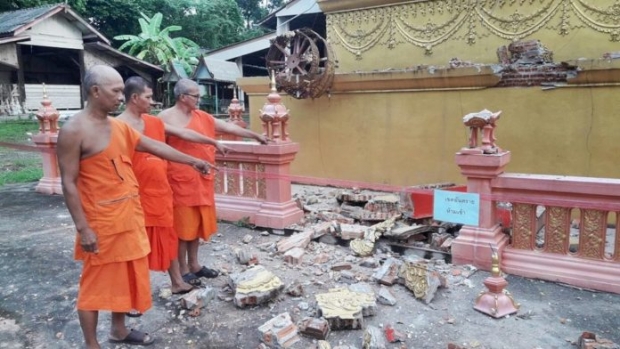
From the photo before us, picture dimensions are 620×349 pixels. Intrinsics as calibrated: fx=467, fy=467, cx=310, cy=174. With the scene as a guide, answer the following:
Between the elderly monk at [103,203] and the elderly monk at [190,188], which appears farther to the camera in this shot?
the elderly monk at [190,188]

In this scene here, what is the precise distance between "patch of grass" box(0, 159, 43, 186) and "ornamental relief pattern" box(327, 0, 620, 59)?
6911mm

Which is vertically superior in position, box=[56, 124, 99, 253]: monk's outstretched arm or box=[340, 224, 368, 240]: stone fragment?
box=[56, 124, 99, 253]: monk's outstretched arm

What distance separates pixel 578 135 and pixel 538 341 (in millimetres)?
4022

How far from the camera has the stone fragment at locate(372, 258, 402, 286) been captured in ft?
13.1

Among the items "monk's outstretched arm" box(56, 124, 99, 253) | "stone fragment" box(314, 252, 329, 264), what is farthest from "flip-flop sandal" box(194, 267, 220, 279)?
"monk's outstretched arm" box(56, 124, 99, 253)

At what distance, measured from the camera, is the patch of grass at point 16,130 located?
13500 mm

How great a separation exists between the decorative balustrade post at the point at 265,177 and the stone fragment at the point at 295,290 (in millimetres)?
1699

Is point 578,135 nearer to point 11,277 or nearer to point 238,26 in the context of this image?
point 11,277

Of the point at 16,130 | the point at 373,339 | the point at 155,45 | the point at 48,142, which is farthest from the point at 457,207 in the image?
the point at 155,45

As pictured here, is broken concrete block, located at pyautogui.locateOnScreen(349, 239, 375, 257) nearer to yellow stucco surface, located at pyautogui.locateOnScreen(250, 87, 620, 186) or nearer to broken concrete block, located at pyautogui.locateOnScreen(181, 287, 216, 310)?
broken concrete block, located at pyautogui.locateOnScreen(181, 287, 216, 310)

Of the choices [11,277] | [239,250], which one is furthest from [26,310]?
[239,250]

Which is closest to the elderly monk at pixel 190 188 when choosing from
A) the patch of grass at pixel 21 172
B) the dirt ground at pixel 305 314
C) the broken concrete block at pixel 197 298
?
the dirt ground at pixel 305 314

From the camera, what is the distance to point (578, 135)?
616 cm

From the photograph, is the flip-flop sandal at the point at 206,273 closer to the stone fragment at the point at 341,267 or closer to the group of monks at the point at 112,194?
the group of monks at the point at 112,194
